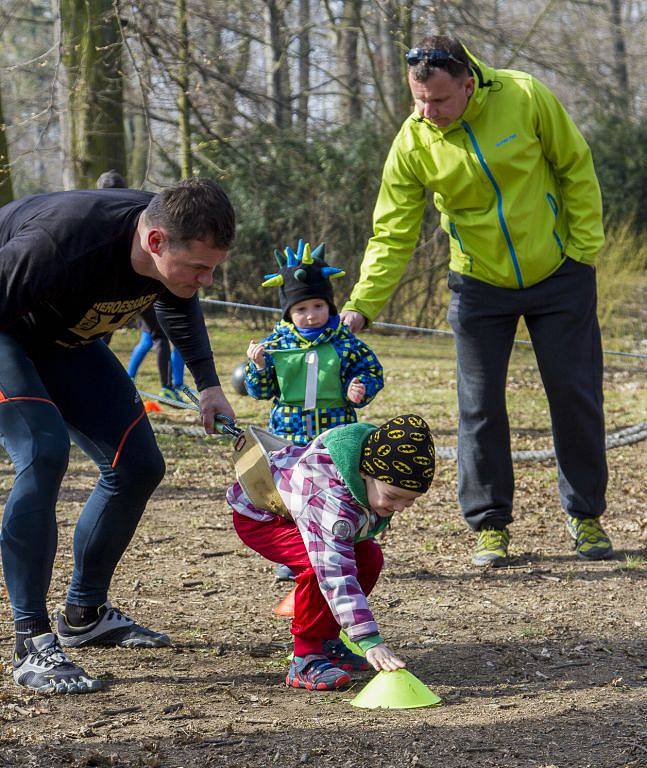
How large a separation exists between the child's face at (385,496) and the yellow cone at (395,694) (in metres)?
0.49

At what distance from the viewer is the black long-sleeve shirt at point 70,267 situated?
3.28 m

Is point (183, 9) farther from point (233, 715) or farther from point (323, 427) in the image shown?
point (233, 715)

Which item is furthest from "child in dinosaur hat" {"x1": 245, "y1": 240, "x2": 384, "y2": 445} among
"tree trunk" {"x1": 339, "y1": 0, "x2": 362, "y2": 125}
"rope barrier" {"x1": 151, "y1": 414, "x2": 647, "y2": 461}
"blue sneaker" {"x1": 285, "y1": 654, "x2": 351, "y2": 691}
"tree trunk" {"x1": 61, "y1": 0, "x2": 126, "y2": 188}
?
"tree trunk" {"x1": 339, "y1": 0, "x2": 362, "y2": 125}

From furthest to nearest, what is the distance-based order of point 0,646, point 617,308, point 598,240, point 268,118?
point 268,118 < point 617,308 < point 598,240 < point 0,646

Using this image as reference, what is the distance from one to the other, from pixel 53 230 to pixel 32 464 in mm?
734

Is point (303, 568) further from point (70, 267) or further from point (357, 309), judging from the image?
point (357, 309)

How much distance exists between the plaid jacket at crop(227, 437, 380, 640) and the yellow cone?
210mm

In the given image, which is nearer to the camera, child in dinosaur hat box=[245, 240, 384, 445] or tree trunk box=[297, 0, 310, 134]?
child in dinosaur hat box=[245, 240, 384, 445]

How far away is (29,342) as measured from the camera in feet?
11.8

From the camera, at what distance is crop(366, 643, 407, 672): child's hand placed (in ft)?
10.3

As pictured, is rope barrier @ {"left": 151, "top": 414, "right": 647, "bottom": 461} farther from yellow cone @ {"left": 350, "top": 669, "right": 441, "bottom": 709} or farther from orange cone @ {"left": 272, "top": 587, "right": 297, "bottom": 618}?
yellow cone @ {"left": 350, "top": 669, "right": 441, "bottom": 709}

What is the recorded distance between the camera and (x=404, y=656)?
3908 millimetres

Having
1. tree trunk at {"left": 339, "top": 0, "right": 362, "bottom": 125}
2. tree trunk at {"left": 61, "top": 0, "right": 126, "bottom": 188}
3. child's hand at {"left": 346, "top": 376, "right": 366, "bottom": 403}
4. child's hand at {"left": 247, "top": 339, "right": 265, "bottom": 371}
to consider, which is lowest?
child's hand at {"left": 346, "top": 376, "right": 366, "bottom": 403}

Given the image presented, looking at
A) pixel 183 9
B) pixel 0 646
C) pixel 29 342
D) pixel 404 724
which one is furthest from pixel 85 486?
pixel 183 9
